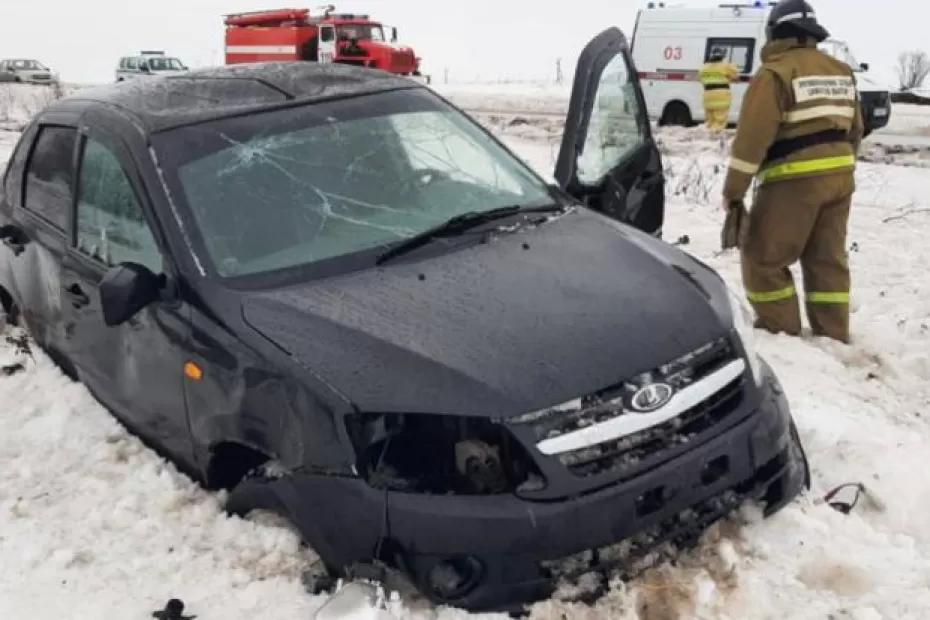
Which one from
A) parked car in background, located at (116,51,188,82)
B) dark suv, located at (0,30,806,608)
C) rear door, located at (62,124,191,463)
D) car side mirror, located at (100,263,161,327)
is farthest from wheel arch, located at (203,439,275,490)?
parked car in background, located at (116,51,188,82)

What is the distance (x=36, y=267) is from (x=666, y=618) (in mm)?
3148

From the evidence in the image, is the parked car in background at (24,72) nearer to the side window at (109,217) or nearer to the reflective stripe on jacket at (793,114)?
the side window at (109,217)

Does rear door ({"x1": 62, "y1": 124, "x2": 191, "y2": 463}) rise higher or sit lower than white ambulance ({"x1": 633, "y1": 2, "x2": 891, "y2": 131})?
lower

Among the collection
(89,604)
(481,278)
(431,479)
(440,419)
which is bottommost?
(89,604)

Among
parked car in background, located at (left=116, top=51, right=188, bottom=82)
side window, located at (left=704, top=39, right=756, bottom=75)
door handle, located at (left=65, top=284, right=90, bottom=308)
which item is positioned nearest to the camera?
door handle, located at (left=65, top=284, right=90, bottom=308)

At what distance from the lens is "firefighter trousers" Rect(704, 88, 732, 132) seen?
16.0 metres

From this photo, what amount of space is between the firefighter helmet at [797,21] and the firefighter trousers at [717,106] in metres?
11.3

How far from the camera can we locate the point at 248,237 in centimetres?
325

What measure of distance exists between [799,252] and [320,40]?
21216 mm

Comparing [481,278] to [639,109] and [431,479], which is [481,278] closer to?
[431,479]

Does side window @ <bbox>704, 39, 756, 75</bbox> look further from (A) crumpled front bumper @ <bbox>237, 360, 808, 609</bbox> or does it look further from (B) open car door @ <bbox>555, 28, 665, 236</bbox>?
(A) crumpled front bumper @ <bbox>237, 360, 808, 609</bbox>

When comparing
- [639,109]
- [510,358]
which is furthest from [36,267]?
[639,109]

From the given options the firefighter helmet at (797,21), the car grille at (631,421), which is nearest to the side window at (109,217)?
the car grille at (631,421)

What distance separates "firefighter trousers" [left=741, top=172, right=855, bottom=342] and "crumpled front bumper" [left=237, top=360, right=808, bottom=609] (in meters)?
2.50
